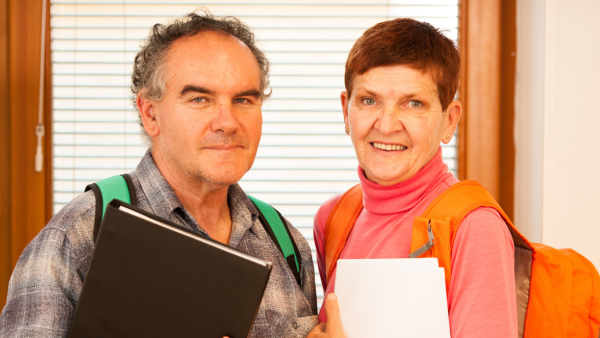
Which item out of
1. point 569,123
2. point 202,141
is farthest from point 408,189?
point 569,123

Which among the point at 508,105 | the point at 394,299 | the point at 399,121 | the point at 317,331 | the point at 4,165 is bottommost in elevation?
the point at 317,331

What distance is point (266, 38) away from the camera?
1.85m

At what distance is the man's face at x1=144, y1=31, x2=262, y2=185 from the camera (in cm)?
110

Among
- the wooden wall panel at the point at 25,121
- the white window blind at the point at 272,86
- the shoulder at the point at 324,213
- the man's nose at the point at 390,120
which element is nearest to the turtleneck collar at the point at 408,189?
the man's nose at the point at 390,120

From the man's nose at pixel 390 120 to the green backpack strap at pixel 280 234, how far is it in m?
0.44

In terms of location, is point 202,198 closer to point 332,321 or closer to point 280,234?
point 280,234

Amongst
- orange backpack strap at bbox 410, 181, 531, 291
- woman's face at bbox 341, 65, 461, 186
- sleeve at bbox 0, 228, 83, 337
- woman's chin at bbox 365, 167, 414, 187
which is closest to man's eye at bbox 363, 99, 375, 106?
woman's face at bbox 341, 65, 461, 186

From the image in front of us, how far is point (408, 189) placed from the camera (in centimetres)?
107

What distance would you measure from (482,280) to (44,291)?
0.83 meters

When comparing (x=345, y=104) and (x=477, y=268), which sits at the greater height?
(x=345, y=104)

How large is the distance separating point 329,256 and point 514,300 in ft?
1.60

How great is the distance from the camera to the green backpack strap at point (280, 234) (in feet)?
4.13

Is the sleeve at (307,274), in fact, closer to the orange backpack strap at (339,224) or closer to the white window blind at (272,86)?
the orange backpack strap at (339,224)

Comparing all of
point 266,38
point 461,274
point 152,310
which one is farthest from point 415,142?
point 266,38
